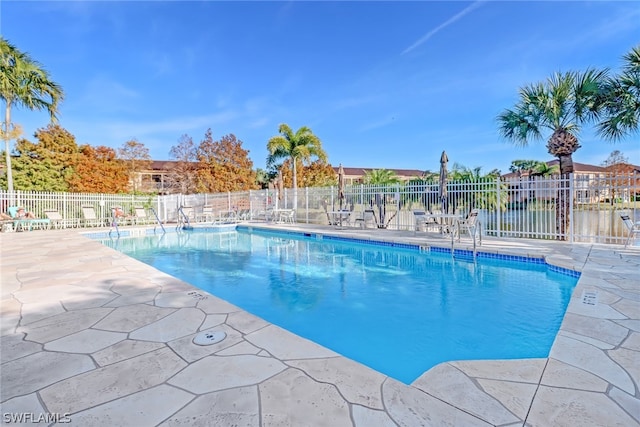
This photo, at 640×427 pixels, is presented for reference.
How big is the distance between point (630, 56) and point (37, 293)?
12.0 meters

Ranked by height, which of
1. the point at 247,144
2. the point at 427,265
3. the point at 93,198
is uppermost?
the point at 247,144

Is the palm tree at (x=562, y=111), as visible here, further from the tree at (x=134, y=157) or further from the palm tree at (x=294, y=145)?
→ the tree at (x=134, y=157)

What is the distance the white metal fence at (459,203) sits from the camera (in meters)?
7.46

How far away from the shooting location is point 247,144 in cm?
2342

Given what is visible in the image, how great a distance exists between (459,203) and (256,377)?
9498 millimetres

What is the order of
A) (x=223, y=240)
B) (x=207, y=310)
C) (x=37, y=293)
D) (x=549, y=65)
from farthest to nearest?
(x=223, y=240), (x=549, y=65), (x=37, y=293), (x=207, y=310)

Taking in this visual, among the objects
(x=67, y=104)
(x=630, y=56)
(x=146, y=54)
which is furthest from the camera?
(x=67, y=104)

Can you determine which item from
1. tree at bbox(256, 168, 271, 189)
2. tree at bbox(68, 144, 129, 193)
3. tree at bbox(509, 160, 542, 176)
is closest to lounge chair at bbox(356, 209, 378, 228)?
tree at bbox(68, 144, 129, 193)

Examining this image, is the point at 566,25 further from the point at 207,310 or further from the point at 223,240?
the point at 223,240

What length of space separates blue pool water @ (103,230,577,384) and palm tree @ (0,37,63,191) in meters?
11.0

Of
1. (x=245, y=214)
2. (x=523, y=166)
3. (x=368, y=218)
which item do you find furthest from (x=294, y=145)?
(x=523, y=166)

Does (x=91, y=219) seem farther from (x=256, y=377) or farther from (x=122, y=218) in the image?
(x=256, y=377)

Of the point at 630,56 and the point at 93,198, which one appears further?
the point at 93,198

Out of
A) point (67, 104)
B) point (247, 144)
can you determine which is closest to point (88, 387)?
point (67, 104)
